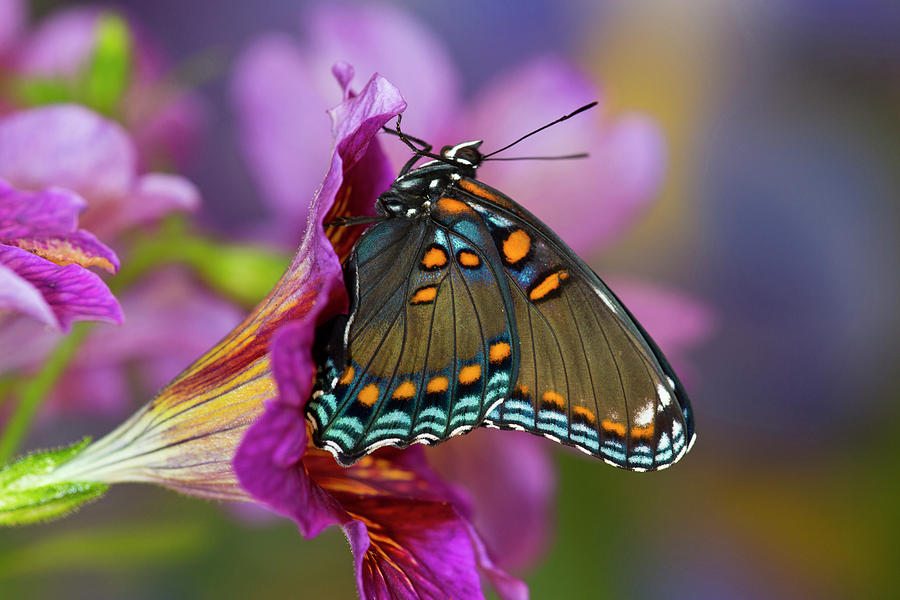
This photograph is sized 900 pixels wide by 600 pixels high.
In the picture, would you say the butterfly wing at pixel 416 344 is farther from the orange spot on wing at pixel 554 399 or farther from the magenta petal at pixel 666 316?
the magenta petal at pixel 666 316

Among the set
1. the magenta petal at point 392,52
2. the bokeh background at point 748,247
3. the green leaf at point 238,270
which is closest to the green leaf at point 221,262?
the green leaf at point 238,270

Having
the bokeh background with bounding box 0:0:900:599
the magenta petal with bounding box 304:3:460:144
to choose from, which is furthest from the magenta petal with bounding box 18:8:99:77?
the bokeh background with bounding box 0:0:900:599

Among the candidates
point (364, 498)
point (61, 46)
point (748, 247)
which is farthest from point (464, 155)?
point (748, 247)

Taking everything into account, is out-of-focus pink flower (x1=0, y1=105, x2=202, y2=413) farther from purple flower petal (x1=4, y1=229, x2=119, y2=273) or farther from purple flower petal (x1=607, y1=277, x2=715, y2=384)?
purple flower petal (x1=607, y1=277, x2=715, y2=384)

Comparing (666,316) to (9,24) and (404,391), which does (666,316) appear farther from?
(9,24)

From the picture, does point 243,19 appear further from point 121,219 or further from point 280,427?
point 280,427

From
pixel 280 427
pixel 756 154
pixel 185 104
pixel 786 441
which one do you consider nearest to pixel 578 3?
pixel 756 154
